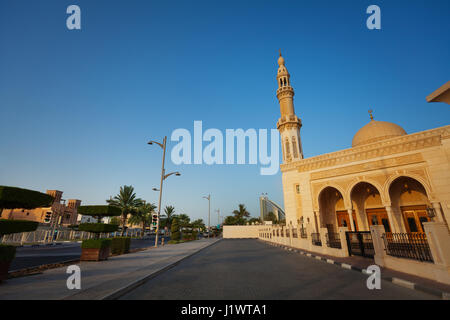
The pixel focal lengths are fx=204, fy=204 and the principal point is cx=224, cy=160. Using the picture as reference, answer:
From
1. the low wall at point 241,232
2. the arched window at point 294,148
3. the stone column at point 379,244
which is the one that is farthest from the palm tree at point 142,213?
the stone column at point 379,244

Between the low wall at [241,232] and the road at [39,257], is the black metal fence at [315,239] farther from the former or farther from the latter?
the low wall at [241,232]

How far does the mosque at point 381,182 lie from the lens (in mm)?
15602

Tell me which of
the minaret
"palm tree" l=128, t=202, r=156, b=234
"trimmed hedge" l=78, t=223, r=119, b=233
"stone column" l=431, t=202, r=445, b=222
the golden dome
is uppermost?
the minaret

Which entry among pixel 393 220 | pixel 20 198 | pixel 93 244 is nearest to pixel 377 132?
pixel 393 220

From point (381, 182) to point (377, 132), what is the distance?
9281 millimetres

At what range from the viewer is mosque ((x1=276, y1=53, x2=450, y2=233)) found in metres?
15.6

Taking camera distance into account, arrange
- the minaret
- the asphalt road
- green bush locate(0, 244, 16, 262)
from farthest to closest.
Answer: the minaret, green bush locate(0, 244, 16, 262), the asphalt road

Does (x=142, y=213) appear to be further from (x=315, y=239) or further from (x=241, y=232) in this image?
(x=315, y=239)

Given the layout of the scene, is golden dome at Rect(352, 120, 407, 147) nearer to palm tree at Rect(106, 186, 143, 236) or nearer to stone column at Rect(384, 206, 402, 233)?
stone column at Rect(384, 206, 402, 233)

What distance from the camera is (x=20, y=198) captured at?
20.8 ft

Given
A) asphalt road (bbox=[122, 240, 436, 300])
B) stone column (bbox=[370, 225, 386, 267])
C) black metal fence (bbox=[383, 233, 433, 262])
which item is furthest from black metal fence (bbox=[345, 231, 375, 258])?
asphalt road (bbox=[122, 240, 436, 300])

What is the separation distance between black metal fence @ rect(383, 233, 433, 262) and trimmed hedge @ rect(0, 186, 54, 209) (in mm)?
12472

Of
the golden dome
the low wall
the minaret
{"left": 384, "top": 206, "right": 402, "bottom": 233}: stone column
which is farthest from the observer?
the low wall

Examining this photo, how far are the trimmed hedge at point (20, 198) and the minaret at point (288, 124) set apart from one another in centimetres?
2864
